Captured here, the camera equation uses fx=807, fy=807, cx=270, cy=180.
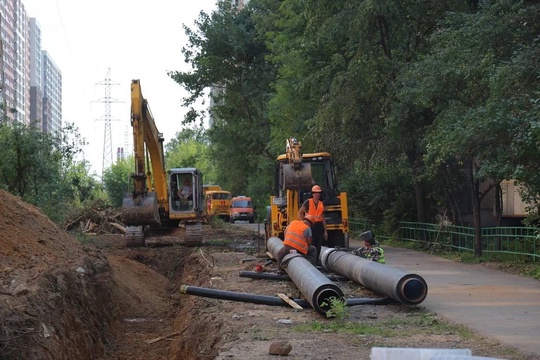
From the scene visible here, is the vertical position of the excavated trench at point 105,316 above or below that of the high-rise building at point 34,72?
below

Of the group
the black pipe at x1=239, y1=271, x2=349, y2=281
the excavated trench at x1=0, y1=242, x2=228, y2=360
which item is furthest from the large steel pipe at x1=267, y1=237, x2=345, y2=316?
the black pipe at x1=239, y1=271, x2=349, y2=281

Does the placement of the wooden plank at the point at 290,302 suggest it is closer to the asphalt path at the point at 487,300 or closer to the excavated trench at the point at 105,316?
the excavated trench at the point at 105,316

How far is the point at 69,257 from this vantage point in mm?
16922

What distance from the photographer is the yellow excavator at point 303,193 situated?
19.8 metres

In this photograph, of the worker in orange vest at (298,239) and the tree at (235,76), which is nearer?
the worker in orange vest at (298,239)

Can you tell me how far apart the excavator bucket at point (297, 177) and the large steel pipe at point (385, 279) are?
4175mm

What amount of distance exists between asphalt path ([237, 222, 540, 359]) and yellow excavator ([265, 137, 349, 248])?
1942 millimetres

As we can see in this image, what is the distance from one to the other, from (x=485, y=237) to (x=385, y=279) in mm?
10563

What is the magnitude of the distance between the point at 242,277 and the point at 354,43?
11708mm

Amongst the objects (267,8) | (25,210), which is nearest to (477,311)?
(25,210)

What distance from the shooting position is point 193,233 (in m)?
27.2

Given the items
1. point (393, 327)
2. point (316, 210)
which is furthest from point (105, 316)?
point (393, 327)

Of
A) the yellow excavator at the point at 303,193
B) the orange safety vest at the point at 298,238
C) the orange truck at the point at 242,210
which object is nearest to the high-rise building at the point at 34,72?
the orange truck at the point at 242,210

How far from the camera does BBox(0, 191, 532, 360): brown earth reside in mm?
9367
